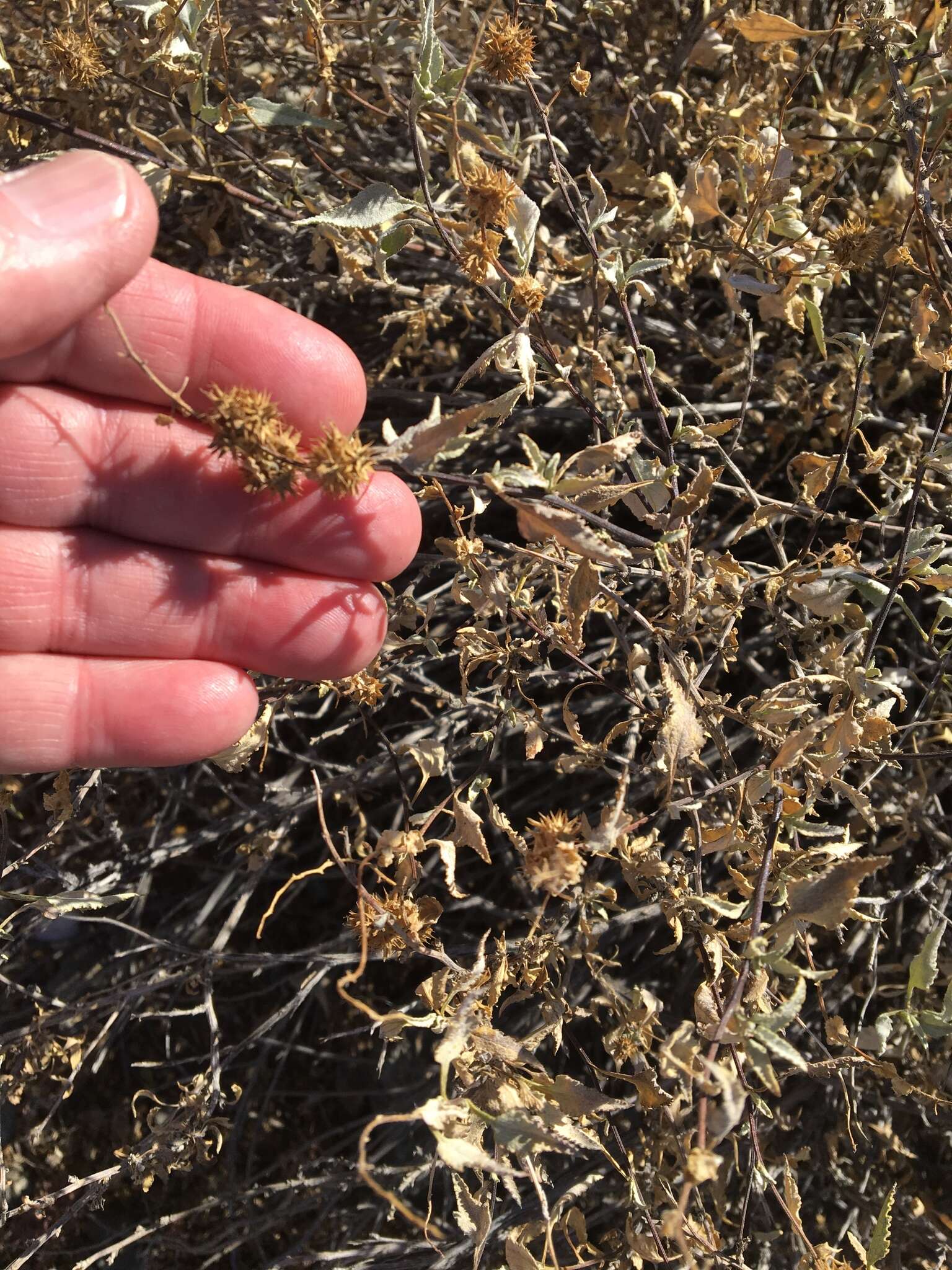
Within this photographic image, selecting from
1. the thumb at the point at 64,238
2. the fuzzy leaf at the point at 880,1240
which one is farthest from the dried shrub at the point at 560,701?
the thumb at the point at 64,238

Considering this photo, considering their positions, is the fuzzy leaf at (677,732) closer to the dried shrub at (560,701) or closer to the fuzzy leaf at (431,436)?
the dried shrub at (560,701)

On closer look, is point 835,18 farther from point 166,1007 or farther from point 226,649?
point 166,1007

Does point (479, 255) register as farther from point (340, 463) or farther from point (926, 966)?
point (926, 966)

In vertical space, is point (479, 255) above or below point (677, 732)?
above

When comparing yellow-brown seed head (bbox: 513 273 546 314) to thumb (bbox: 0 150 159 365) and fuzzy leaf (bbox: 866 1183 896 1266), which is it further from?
fuzzy leaf (bbox: 866 1183 896 1266)

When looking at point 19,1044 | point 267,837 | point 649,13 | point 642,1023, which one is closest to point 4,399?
point 267,837

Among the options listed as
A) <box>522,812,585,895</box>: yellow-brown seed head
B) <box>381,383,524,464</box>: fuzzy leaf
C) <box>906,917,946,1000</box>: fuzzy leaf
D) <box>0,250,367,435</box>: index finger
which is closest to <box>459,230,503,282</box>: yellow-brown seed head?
<box>381,383,524,464</box>: fuzzy leaf

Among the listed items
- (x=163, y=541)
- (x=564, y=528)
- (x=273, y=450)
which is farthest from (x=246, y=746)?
(x=564, y=528)
